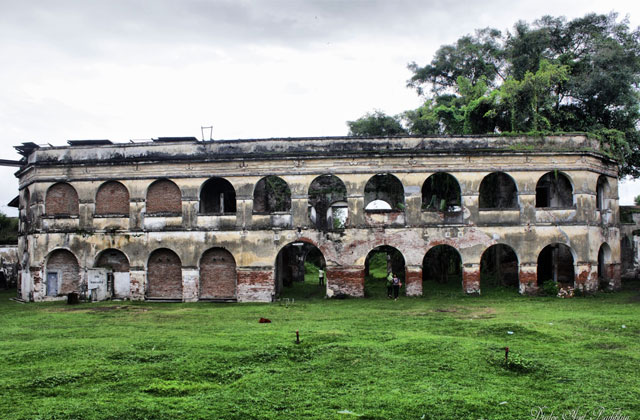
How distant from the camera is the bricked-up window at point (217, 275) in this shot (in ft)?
73.5

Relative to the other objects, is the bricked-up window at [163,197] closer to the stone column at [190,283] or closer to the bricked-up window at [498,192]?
the stone column at [190,283]

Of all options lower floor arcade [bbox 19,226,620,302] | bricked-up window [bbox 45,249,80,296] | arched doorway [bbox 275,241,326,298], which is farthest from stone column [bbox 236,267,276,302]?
bricked-up window [bbox 45,249,80,296]

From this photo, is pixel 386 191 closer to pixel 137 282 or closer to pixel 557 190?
pixel 557 190

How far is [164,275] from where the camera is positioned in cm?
2264

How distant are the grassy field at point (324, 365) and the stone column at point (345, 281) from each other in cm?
448

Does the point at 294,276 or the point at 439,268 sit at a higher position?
the point at 439,268

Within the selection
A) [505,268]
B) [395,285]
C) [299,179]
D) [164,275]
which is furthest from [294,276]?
[505,268]

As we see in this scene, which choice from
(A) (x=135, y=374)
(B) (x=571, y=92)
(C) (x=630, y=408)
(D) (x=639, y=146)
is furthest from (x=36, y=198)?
(D) (x=639, y=146)

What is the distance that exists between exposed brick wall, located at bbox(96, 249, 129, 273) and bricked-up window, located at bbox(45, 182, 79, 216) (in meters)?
2.34

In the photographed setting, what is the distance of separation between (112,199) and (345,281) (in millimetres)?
10762

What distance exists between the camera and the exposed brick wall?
22.8 metres

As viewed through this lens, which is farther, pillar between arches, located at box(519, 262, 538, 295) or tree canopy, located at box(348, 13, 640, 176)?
tree canopy, located at box(348, 13, 640, 176)

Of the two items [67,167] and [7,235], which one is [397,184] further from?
[7,235]

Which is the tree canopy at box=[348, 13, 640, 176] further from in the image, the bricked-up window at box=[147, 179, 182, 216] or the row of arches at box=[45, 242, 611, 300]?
the bricked-up window at box=[147, 179, 182, 216]
